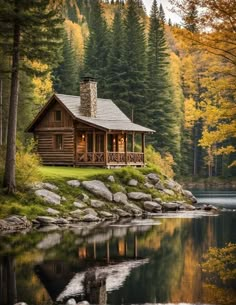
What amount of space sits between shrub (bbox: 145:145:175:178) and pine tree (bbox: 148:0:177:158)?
1.21 metres

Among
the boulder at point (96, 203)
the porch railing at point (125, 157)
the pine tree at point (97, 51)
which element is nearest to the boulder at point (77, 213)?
the boulder at point (96, 203)

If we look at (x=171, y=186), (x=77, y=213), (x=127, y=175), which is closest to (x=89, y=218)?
(x=77, y=213)

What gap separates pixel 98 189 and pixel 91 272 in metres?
17.4

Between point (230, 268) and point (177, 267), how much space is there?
1754 millimetres

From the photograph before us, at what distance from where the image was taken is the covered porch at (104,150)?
43406mm

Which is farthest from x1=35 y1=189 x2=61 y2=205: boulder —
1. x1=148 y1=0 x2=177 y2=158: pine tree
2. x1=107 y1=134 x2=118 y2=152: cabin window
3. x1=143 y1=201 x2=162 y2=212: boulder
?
x1=148 y1=0 x2=177 y2=158: pine tree

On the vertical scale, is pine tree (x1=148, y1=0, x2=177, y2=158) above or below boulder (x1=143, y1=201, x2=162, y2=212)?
above

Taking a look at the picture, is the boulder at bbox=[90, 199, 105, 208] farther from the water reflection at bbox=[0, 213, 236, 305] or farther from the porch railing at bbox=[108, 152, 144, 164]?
the porch railing at bbox=[108, 152, 144, 164]

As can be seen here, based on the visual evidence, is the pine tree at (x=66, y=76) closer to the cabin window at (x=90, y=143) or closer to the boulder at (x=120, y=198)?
the cabin window at (x=90, y=143)

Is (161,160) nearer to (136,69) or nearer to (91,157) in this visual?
(136,69)

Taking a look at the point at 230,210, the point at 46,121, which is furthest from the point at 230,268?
the point at 46,121

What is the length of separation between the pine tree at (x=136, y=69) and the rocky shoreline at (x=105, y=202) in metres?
20.1

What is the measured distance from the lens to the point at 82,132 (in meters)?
45.5

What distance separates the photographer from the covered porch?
142ft
